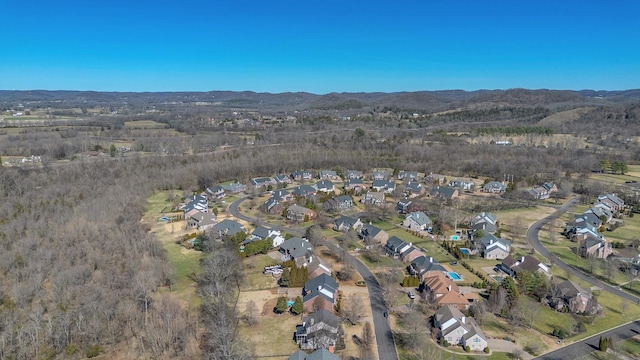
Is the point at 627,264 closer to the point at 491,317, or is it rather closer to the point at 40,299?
the point at 491,317

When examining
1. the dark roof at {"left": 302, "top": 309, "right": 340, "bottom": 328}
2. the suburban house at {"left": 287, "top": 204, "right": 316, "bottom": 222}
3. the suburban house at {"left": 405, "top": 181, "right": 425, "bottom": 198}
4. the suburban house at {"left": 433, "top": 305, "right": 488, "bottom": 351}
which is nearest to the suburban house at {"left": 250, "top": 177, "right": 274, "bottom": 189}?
the suburban house at {"left": 287, "top": 204, "right": 316, "bottom": 222}

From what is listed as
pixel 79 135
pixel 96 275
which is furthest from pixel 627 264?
pixel 79 135

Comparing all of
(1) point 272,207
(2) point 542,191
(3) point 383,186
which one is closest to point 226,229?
(1) point 272,207

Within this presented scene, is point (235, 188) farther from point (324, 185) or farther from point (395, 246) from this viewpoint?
point (395, 246)

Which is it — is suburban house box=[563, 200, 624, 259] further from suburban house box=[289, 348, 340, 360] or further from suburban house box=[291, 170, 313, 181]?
suburban house box=[291, 170, 313, 181]

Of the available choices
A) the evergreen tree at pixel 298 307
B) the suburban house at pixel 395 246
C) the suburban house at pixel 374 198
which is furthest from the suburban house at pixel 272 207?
the evergreen tree at pixel 298 307

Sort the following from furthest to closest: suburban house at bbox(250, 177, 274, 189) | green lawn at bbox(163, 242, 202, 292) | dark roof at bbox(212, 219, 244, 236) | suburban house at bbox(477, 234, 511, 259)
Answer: suburban house at bbox(250, 177, 274, 189), dark roof at bbox(212, 219, 244, 236), suburban house at bbox(477, 234, 511, 259), green lawn at bbox(163, 242, 202, 292)

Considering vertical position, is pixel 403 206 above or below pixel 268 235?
above
